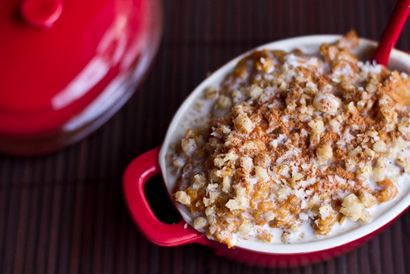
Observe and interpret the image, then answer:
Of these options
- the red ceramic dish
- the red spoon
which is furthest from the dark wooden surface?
the red spoon

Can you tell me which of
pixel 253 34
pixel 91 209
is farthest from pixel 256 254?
pixel 253 34

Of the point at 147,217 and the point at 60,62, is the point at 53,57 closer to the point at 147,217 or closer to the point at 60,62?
the point at 60,62

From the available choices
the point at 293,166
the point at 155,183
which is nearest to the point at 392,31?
the point at 293,166

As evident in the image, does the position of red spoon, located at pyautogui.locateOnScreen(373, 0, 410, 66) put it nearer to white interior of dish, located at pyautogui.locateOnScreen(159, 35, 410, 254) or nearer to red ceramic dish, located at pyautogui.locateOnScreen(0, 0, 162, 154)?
white interior of dish, located at pyautogui.locateOnScreen(159, 35, 410, 254)

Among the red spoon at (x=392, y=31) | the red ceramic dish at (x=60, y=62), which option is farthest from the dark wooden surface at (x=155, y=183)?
the red spoon at (x=392, y=31)

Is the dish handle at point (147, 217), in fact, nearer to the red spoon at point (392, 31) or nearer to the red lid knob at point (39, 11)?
the red lid knob at point (39, 11)
